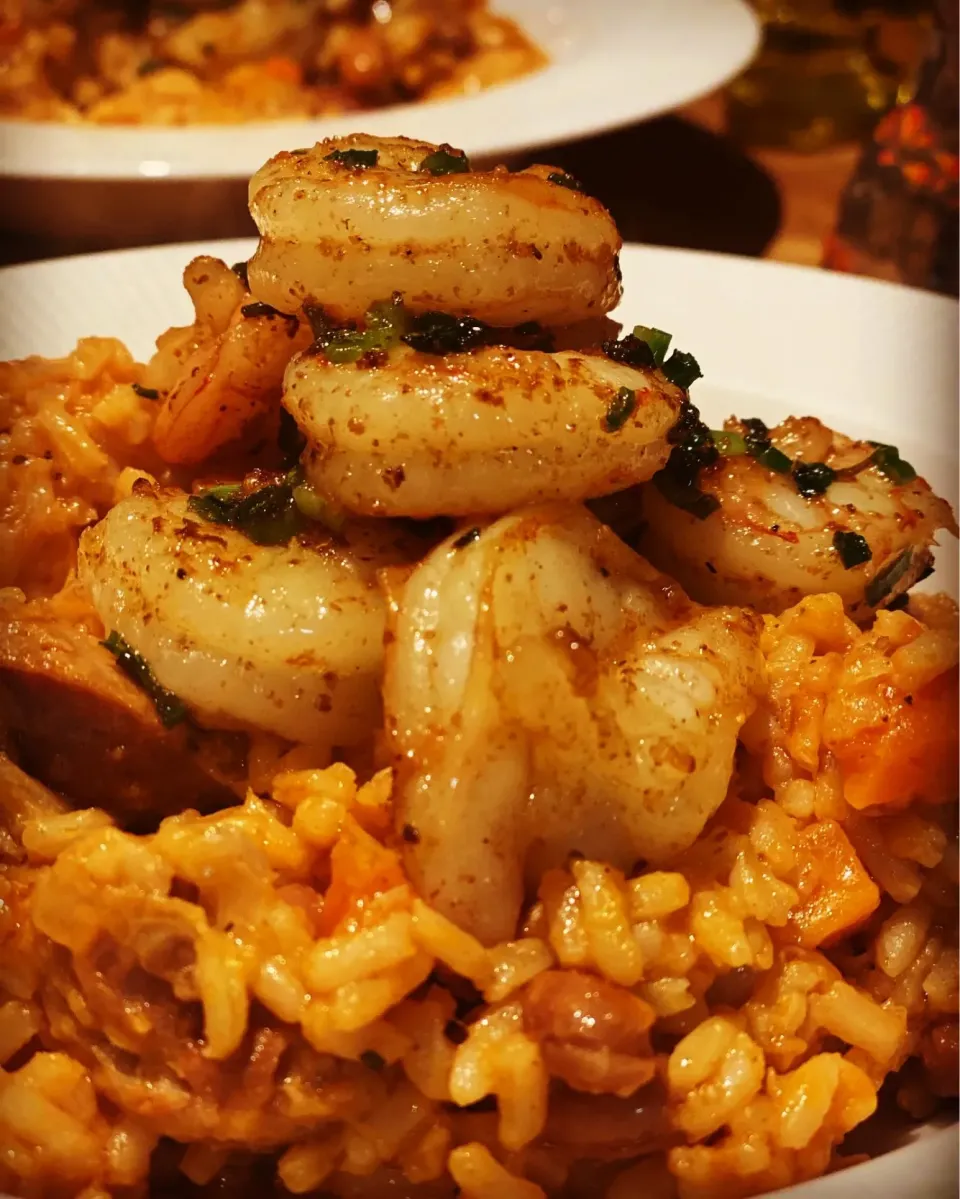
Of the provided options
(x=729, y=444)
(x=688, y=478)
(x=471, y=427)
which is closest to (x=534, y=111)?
(x=729, y=444)

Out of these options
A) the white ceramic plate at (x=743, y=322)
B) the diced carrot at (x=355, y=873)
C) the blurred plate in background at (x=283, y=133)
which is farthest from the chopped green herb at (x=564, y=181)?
the blurred plate in background at (x=283, y=133)

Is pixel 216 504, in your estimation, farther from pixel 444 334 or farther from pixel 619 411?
pixel 619 411

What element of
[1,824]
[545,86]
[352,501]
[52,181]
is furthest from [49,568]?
[545,86]

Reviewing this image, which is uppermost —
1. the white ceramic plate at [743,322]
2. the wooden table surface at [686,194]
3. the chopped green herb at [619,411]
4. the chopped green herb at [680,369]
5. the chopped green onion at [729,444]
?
the chopped green herb at [619,411]

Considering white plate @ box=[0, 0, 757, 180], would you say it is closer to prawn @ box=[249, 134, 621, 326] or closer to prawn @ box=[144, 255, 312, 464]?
prawn @ box=[144, 255, 312, 464]

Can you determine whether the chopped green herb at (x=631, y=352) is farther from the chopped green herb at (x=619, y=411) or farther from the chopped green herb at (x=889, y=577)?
the chopped green herb at (x=889, y=577)

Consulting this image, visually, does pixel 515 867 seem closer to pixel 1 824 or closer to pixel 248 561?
pixel 248 561
